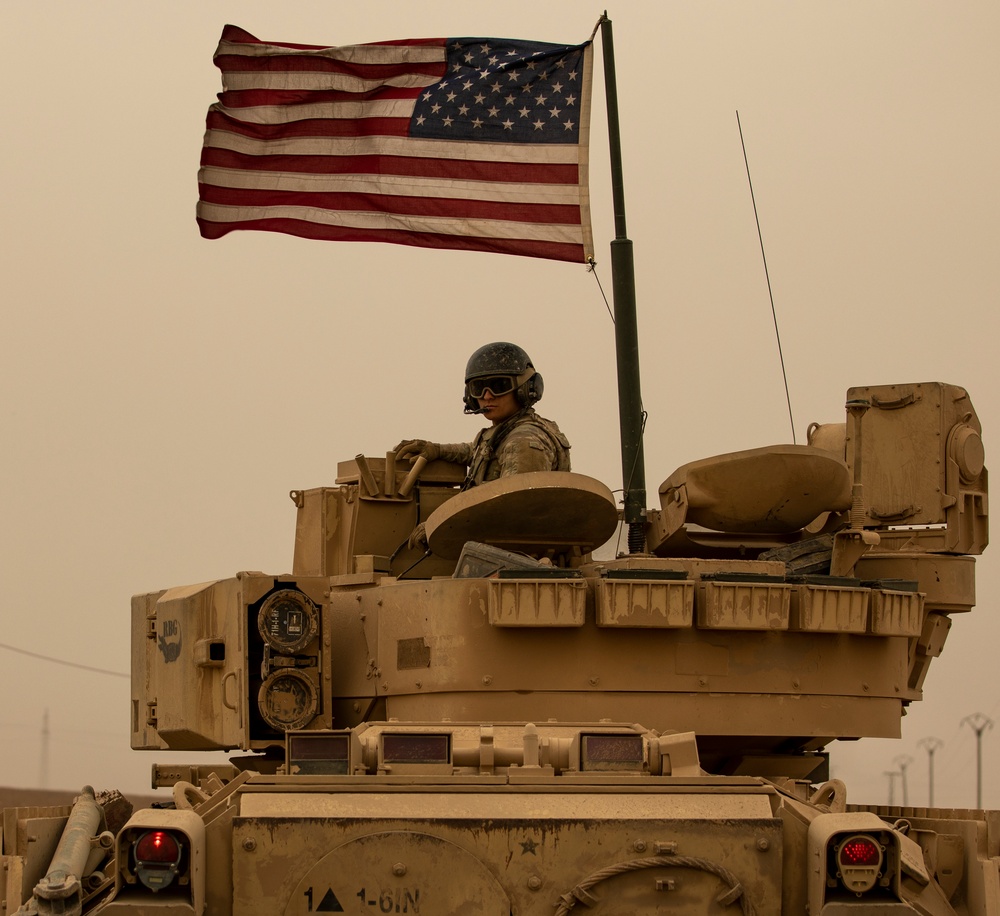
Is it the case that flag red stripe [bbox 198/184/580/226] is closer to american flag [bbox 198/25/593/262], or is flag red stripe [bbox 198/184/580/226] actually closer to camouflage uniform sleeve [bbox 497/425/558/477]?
american flag [bbox 198/25/593/262]

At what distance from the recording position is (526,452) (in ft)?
37.7

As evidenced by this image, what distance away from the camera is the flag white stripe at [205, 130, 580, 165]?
15.3m

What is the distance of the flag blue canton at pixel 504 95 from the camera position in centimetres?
1536

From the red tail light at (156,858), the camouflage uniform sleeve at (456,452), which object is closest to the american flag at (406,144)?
the camouflage uniform sleeve at (456,452)

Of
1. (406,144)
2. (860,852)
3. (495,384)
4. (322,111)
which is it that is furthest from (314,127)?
(860,852)

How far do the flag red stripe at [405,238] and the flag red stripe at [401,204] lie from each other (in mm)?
174

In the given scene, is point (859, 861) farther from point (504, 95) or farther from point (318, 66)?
point (318, 66)

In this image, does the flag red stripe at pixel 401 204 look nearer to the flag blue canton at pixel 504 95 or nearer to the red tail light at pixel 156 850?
the flag blue canton at pixel 504 95

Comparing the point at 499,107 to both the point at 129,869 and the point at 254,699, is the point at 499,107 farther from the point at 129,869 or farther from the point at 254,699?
the point at 129,869

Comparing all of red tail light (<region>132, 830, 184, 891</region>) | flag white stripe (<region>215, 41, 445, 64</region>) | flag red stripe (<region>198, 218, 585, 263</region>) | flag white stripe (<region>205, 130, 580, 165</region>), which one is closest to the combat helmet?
flag red stripe (<region>198, 218, 585, 263</region>)

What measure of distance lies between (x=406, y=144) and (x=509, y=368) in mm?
4257

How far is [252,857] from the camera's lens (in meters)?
7.82

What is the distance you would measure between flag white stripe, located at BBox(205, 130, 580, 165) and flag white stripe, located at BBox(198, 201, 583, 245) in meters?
0.52

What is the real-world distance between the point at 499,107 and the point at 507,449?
4834 millimetres
